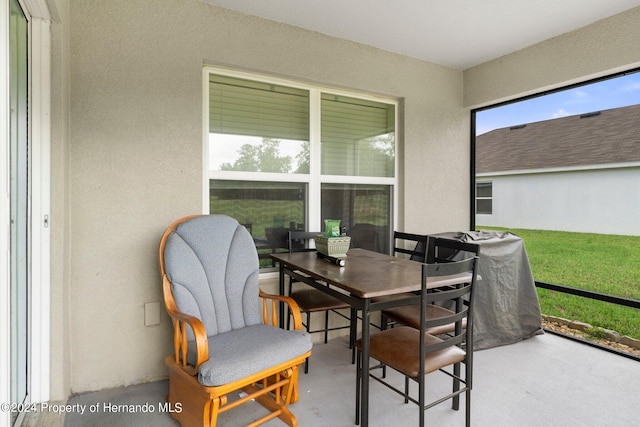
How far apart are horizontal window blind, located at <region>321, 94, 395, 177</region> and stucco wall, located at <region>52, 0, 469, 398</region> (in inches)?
27.6

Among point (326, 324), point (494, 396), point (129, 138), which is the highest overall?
point (129, 138)

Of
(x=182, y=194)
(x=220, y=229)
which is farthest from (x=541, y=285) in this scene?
(x=182, y=194)

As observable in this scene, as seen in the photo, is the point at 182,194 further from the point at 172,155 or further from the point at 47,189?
the point at 47,189

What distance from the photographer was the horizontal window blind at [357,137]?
315cm

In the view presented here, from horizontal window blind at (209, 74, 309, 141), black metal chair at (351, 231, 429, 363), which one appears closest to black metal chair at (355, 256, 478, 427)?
black metal chair at (351, 231, 429, 363)

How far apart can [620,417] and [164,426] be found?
2.61 meters

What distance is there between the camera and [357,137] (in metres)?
3.31

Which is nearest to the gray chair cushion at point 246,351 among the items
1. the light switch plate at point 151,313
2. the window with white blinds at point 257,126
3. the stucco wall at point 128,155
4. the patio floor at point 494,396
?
the patio floor at point 494,396

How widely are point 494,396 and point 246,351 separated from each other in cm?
166

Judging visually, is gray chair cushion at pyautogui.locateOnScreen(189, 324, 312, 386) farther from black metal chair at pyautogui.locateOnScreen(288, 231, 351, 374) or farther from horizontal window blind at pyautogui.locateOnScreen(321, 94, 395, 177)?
horizontal window blind at pyautogui.locateOnScreen(321, 94, 395, 177)

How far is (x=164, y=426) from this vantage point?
75.2 inches

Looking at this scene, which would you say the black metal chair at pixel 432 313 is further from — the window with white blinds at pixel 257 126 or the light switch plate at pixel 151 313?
the light switch plate at pixel 151 313

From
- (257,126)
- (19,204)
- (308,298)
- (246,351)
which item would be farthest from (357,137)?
(19,204)

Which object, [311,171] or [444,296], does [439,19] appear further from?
[444,296]
